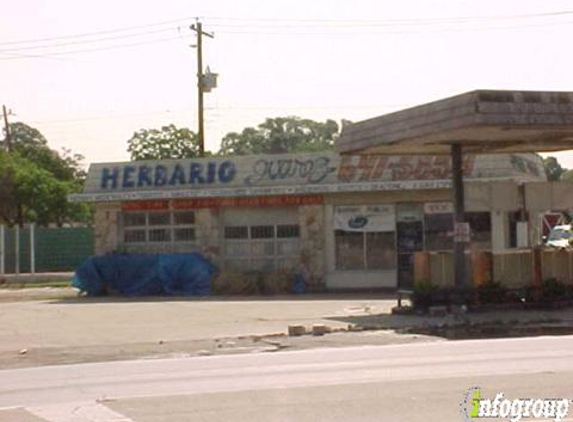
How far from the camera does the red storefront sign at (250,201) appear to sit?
34969 millimetres

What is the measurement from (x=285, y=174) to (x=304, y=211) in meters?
1.55

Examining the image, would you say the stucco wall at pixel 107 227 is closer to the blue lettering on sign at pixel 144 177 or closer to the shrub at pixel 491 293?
the blue lettering on sign at pixel 144 177

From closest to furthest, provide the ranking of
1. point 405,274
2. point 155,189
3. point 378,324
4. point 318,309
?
point 378,324
point 318,309
point 405,274
point 155,189

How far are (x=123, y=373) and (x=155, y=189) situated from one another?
22.2 metres

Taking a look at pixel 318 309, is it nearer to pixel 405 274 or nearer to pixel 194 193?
pixel 405 274

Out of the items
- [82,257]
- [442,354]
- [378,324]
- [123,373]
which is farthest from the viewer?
[82,257]

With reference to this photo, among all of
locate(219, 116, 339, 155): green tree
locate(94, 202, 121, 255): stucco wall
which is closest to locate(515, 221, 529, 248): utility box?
locate(94, 202, 121, 255): stucco wall

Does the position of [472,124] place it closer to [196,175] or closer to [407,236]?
[407,236]

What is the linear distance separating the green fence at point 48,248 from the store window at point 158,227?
10.0 m

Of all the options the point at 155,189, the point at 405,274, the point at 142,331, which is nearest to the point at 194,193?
the point at 155,189

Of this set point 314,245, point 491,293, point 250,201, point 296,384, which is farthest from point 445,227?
point 296,384

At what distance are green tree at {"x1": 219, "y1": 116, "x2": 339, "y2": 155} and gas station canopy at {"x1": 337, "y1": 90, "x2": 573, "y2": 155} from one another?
79.3 meters

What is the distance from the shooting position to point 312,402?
11.3 m

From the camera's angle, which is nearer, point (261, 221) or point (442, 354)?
point (442, 354)
